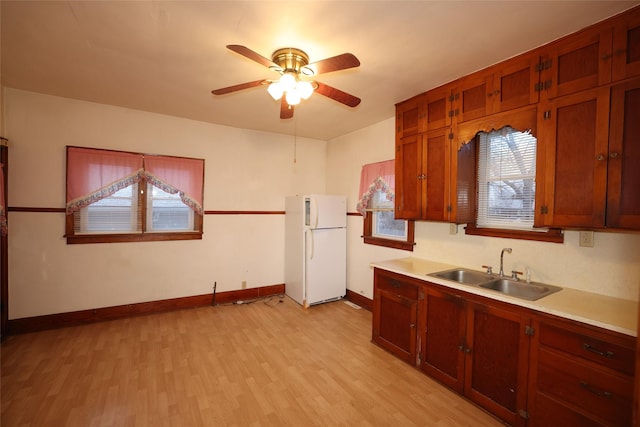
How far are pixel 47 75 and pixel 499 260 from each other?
4.56 metres

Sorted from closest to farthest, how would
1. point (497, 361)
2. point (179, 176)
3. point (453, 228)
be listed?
point (497, 361), point (453, 228), point (179, 176)

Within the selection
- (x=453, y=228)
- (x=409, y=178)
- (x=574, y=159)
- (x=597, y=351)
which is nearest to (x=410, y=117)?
(x=409, y=178)

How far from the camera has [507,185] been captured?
2.52 meters

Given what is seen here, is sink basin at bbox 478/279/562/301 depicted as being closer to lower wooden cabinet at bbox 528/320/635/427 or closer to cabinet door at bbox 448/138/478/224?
lower wooden cabinet at bbox 528/320/635/427

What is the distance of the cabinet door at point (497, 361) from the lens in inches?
72.8

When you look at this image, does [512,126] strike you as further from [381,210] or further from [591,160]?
[381,210]

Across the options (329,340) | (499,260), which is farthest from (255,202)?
(499,260)

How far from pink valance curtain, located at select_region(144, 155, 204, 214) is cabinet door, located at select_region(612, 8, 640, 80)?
414cm

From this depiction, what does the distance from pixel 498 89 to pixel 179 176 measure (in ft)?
12.2

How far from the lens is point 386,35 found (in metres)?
1.97

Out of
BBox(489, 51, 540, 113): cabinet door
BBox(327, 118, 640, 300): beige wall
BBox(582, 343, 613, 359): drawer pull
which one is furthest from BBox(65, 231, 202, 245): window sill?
BBox(582, 343, 613, 359): drawer pull

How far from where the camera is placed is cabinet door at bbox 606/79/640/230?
162 cm

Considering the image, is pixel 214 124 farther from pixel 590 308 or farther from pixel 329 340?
pixel 590 308

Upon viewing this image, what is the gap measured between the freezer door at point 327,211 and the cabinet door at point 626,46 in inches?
119
